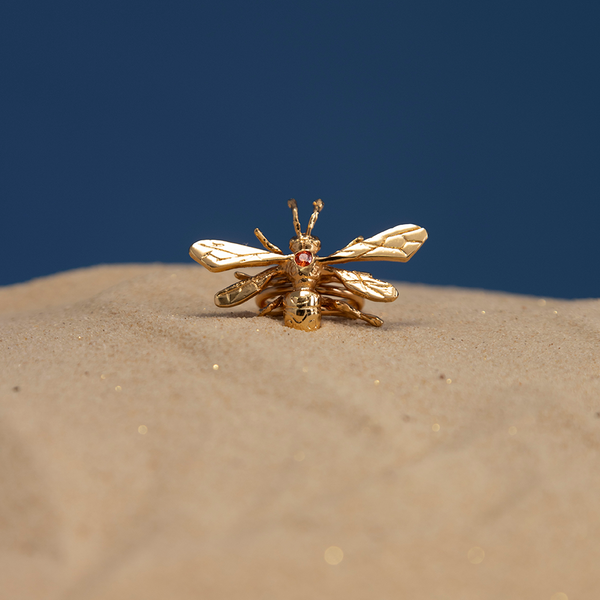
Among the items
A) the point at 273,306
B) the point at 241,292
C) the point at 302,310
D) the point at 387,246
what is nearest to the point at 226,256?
the point at 241,292

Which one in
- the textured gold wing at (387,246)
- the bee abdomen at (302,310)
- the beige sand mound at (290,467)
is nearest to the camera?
the beige sand mound at (290,467)

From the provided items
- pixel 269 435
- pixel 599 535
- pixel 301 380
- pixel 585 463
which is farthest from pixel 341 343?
pixel 599 535

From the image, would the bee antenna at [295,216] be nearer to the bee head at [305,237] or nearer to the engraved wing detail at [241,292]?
the bee head at [305,237]

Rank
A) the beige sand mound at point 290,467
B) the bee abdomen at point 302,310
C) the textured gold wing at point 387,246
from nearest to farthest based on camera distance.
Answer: the beige sand mound at point 290,467 < the bee abdomen at point 302,310 < the textured gold wing at point 387,246

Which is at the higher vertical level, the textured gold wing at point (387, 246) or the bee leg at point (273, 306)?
the textured gold wing at point (387, 246)

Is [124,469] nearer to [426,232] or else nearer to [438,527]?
[438,527]

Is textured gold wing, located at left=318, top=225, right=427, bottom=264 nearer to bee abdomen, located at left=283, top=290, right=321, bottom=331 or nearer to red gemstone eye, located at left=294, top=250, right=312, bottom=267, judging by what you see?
red gemstone eye, located at left=294, top=250, right=312, bottom=267

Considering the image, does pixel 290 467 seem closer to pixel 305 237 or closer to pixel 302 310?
pixel 302 310

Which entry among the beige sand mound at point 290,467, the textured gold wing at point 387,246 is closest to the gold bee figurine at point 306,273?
the textured gold wing at point 387,246
